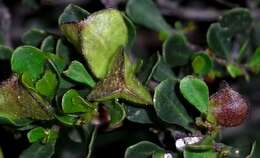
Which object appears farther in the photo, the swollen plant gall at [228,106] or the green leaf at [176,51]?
the green leaf at [176,51]

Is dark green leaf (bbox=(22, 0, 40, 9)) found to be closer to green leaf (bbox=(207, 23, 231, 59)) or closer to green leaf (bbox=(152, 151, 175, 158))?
green leaf (bbox=(207, 23, 231, 59))

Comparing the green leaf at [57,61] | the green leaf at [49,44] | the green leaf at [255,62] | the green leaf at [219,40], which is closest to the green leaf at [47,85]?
the green leaf at [57,61]

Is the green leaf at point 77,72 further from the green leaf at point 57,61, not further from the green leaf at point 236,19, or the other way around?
the green leaf at point 236,19

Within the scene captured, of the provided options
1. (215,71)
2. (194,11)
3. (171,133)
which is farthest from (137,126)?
(194,11)

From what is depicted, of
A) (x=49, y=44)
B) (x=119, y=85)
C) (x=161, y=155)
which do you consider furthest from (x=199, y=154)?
(x=49, y=44)

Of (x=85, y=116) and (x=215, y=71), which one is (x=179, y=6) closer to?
(x=215, y=71)

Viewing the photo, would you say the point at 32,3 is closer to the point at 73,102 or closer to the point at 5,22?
the point at 5,22
